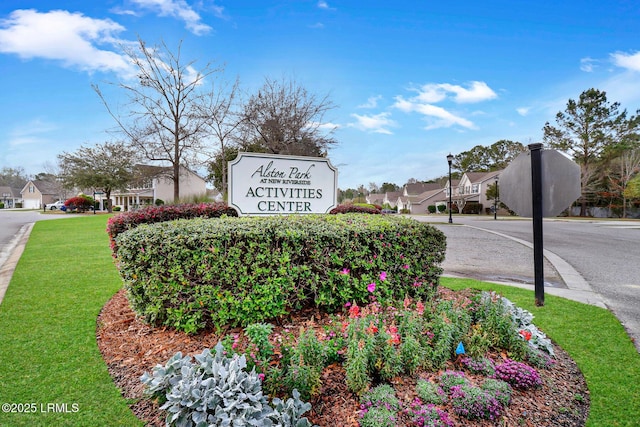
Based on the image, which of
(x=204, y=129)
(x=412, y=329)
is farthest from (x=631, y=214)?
(x=412, y=329)

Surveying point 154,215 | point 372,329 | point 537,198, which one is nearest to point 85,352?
point 372,329

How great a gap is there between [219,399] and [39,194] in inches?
3264

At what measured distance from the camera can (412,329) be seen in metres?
2.84

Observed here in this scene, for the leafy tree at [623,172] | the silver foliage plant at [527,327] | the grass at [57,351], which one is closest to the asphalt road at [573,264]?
the silver foliage plant at [527,327]

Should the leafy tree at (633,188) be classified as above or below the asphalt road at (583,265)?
above

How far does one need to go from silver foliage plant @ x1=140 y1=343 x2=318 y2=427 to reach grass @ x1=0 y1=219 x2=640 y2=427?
0.42m

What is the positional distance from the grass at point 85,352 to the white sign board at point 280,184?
2.44 m

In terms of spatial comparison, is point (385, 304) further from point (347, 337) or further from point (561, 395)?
point (561, 395)

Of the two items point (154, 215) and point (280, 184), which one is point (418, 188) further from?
point (154, 215)

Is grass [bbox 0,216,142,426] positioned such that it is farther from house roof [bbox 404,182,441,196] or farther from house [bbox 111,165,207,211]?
house roof [bbox 404,182,441,196]

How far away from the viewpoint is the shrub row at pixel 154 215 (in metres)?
5.54

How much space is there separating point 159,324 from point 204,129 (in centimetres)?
1223

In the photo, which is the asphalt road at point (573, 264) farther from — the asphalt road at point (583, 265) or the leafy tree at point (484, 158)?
the leafy tree at point (484, 158)

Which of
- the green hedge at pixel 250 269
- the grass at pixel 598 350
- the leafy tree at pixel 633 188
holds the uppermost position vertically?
the leafy tree at pixel 633 188
